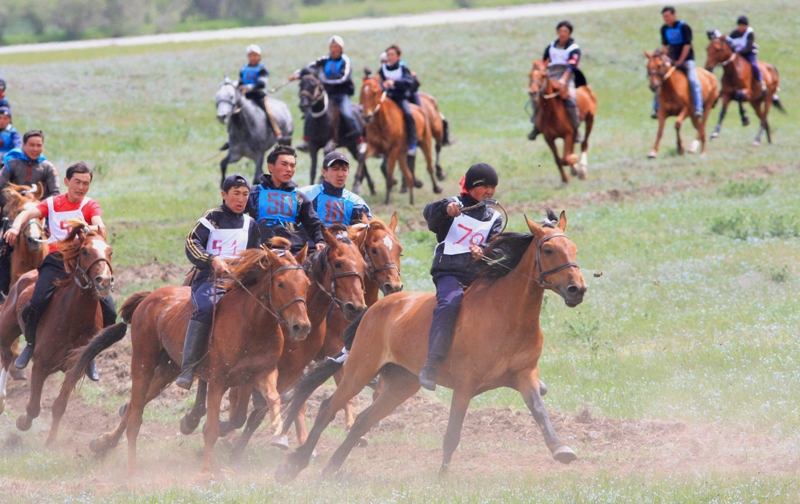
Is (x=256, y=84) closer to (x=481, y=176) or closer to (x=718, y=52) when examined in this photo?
(x=718, y=52)

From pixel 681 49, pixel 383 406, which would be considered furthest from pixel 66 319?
pixel 681 49

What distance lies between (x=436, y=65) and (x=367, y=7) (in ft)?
86.0

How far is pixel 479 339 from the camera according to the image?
789 centimetres

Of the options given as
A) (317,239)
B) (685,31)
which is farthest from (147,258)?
(685,31)

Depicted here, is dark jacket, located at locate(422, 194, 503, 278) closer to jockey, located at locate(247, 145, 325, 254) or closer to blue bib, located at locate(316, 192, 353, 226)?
jockey, located at locate(247, 145, 325, 254)

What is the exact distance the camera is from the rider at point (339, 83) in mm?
21203

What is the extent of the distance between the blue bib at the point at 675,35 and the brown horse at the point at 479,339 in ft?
58.0

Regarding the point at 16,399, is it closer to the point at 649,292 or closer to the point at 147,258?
the point at 147,258

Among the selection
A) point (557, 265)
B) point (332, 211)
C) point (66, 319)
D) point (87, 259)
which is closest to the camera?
point (557, 265)

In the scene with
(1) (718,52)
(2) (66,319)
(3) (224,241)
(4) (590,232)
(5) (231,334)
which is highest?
(1) (718,52)

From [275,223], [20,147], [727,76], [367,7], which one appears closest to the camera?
[275,223]

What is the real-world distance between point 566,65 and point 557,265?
1555 cm

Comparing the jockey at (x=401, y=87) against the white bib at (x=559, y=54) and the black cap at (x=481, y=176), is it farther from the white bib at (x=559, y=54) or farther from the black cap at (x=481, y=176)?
the black cap at (x=481, y=176)

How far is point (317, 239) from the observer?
9914 mm
